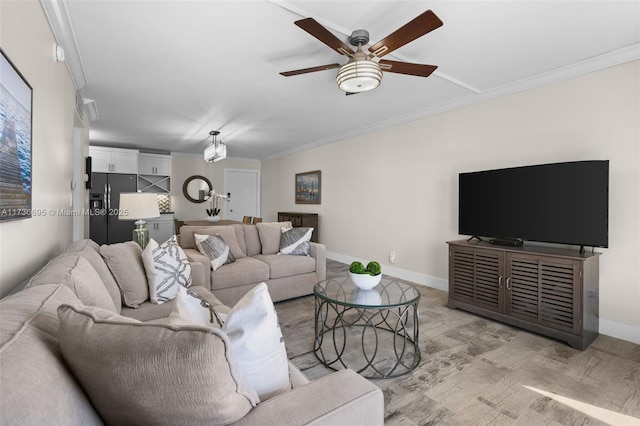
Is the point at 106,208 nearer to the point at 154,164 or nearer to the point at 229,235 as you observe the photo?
the point at 154,164

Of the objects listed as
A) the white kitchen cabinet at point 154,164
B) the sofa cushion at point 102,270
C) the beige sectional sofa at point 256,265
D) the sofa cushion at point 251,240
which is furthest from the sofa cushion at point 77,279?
the white kitchen cabinet at point 154,164

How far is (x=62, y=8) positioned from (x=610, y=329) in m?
4.95

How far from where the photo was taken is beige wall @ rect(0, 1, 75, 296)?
141 centimetres

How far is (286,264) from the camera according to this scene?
3559 millimetres

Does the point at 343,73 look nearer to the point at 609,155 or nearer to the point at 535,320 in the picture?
the point at 609,155

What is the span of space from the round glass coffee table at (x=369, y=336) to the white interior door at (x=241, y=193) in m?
6.11

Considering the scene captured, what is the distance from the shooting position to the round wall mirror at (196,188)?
7.54m

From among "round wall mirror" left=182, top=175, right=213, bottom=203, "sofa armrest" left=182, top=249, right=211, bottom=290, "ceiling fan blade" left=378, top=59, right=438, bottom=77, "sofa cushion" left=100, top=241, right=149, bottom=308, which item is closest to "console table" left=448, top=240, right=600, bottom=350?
"ceiling fan blade" left=378, top=59, right=438, bottom=77

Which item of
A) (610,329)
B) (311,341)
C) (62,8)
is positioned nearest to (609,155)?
(610,329)

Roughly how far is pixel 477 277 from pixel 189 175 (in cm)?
677

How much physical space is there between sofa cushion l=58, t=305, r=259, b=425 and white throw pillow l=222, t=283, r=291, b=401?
173mm

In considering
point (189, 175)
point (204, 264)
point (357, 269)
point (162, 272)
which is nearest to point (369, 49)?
point (357, 269)

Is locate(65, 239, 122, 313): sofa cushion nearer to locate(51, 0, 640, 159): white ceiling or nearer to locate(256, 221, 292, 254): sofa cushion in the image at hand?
locate(51, 0, 640, 159): white ceiling

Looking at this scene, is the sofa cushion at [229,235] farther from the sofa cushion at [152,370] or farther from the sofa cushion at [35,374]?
the sofa cushion at [152,370]
